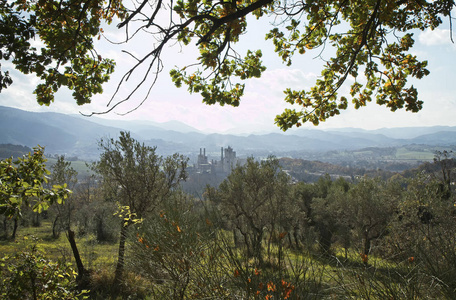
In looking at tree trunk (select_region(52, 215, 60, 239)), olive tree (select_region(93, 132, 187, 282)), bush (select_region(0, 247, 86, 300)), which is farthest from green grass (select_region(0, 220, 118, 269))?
olive tree (select_region(93, 132, 187, 282))

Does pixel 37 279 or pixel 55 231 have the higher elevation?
pixel 37 279

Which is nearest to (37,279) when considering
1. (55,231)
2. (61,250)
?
(61,250)

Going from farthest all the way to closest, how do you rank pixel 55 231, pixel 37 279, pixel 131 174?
pixel 55 231
pixel 131 174
pixel 37 279

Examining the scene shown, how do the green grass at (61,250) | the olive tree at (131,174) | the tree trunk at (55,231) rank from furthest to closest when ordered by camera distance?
the tree trunk at (55,231)
the olive tree at (131,174)
the green grass at (61,250)

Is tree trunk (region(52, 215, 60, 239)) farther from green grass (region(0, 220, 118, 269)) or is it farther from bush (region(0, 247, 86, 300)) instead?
bush (region(0, 247, 86, 300))

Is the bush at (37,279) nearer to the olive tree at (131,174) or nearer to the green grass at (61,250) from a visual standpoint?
the green grass at (61,250)

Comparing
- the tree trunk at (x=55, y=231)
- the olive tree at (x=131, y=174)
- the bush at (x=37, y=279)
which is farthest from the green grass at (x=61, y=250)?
the olive tree at (x=131, y=174)

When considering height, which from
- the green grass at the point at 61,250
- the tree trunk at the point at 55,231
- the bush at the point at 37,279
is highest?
the bush at the point at 37,279

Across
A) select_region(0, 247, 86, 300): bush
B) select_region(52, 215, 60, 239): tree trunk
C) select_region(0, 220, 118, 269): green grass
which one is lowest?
select_region(52, 215, 60, 239): tree trunk

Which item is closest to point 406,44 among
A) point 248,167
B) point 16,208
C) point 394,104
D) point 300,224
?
point 394,104

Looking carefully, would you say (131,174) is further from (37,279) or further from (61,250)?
(37,279)

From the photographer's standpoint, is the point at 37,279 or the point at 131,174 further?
the point at 131,174

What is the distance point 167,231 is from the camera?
127 inches

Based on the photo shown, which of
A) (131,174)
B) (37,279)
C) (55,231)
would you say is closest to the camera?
(37,279)
